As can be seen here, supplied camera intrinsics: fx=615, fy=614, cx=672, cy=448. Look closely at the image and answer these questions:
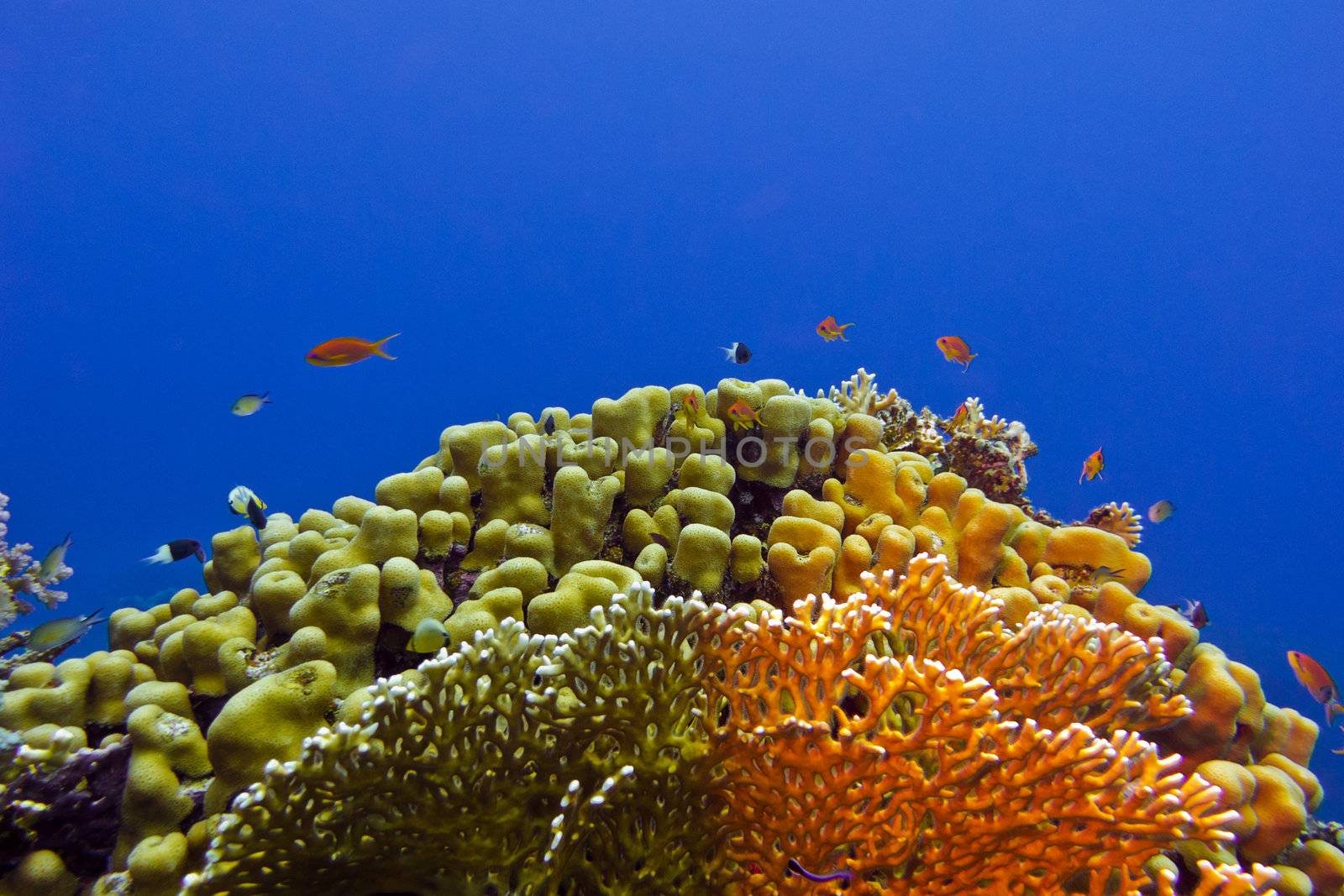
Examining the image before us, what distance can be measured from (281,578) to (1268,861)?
199 inches

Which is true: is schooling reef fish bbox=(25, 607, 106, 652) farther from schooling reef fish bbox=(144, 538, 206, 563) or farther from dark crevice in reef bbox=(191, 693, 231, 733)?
dark crevice in reef bbox=(191, 693, 231, 733)

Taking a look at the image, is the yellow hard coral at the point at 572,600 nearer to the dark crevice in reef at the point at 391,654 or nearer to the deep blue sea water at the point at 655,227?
the dark crevice in reef at the point at 391,654

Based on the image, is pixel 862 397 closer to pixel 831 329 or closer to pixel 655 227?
pixel 831 329

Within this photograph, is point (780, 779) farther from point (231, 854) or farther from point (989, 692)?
point (231, 854)

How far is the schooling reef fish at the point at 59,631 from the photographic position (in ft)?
12.1

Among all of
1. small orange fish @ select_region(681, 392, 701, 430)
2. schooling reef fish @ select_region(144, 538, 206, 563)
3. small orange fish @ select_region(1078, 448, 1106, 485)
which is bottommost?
schooling reef fish @ select_region(144, 538, 206, 563)

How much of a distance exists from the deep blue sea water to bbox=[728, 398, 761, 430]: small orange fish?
75013mm

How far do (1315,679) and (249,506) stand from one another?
24.9 feet

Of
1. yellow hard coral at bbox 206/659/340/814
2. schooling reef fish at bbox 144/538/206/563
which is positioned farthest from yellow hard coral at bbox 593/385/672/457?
schooling reef fish at bbox 144/538/206/563

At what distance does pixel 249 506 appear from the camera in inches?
163

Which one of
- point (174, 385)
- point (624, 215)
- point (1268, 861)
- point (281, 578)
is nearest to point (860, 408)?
point (1268, 861)

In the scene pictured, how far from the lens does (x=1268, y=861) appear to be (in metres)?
3.02

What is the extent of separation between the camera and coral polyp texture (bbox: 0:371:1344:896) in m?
1.87

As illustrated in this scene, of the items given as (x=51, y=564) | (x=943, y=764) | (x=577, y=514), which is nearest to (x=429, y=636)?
(x=577, y=514)
